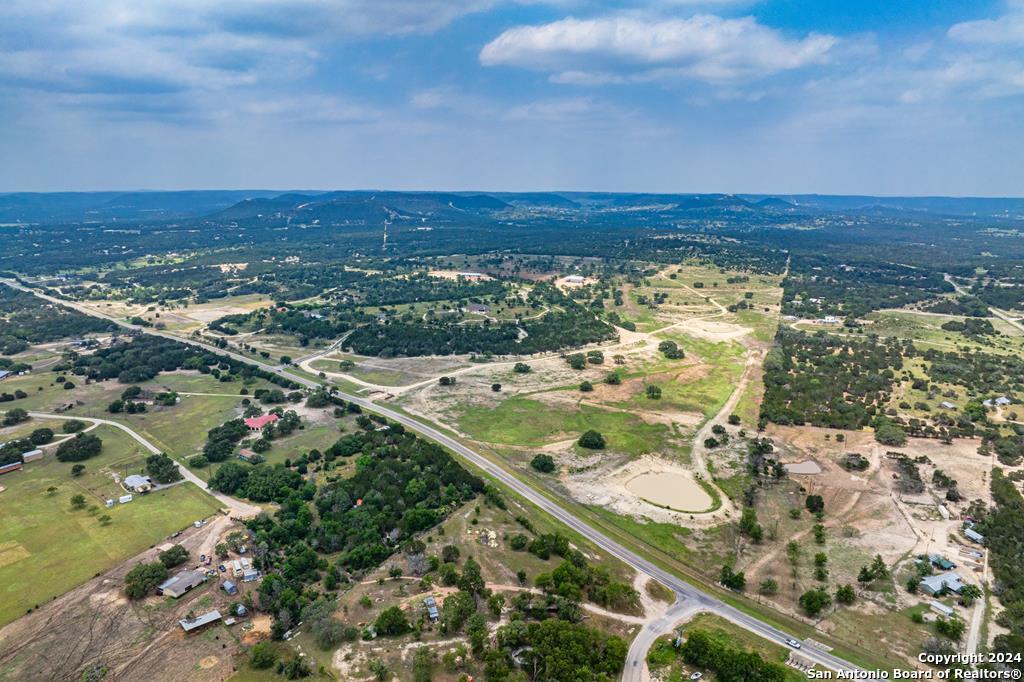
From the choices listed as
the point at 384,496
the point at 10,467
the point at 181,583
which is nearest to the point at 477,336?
the point at 384,496

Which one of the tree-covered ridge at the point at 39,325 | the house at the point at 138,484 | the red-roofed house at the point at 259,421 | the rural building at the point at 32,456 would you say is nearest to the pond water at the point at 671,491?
the red-roofed house at the point at 259,421

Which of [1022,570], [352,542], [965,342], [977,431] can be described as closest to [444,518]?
[352,542]

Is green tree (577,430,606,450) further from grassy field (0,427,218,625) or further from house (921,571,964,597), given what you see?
grassy field (0,427,218,625)

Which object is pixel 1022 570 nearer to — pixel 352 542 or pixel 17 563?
pixel 352 542

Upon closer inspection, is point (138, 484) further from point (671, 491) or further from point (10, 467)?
point (671, 491)

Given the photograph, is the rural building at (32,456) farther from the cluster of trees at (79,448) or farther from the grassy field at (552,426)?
the grassy field at (552,426)

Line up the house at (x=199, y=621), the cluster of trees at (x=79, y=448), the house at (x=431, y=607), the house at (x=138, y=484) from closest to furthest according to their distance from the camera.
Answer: the house at (x=199, y=621) → the house at (x=431, y=607) → the house at (x=138, y=484) → the cluster of trees at (x=79, y=448)
